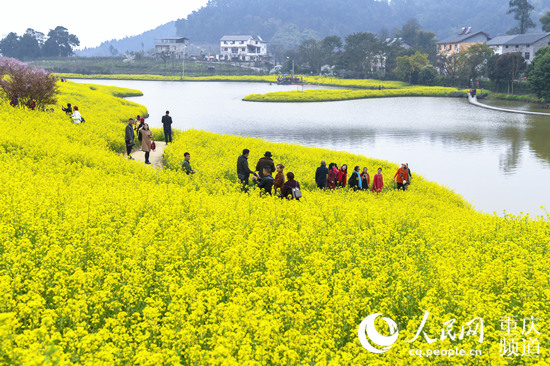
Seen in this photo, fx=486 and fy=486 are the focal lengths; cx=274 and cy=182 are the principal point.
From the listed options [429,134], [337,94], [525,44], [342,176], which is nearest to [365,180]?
[342,176]

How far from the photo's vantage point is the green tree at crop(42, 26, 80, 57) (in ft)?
602

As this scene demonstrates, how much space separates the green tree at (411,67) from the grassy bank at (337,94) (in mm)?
13564

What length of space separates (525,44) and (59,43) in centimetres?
16158

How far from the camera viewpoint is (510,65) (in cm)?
8675

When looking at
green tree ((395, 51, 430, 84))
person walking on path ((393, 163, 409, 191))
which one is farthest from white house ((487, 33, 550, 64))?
person walking on path ((393, 163, 409, 191))

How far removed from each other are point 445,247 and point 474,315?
13.4 feet

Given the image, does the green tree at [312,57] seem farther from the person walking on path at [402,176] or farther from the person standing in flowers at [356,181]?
the person standing in flowers at [356,181]

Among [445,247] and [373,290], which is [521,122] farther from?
[373,290]

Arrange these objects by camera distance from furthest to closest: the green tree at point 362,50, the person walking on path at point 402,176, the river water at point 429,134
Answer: the green tree at point 362,50 < the river water at point 429,134 < the person walking on path at point 402,176

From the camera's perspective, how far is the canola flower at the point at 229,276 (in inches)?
241

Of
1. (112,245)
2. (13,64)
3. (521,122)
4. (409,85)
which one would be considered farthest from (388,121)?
(409,85)

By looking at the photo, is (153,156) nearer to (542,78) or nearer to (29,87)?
(29,87)

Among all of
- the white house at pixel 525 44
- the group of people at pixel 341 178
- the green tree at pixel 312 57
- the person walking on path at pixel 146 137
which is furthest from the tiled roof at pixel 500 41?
the person walking on path at pixel 146 137

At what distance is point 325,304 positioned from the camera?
748 centimetres
